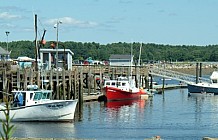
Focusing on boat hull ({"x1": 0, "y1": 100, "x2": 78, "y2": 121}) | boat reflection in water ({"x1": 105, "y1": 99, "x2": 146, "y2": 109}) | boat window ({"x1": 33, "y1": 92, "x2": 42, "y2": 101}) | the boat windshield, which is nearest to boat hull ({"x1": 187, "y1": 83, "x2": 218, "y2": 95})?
boat reflection in water ({"x1": 105, "y1": 99, "x2": 146, "y2": 109})

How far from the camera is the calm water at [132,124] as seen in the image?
3825cm

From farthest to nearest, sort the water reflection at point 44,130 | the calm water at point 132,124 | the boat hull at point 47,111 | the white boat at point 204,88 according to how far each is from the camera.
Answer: the white boat at point 204,88 → the boat hull at point 47,111 → the calm water at point 132,124 → the water reflection at point 44,130

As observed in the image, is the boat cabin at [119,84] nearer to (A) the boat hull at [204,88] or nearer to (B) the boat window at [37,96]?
(A) the boat hull at [204,88]

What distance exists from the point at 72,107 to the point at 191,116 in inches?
534

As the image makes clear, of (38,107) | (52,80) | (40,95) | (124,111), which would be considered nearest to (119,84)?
(124,111)

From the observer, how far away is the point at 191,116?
54562 mm

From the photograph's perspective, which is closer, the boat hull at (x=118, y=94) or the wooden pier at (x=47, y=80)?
the wooden pier at (x=47, y=80)

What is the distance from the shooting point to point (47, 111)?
1769 inches

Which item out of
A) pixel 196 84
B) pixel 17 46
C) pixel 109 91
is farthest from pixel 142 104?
pixel 17 46

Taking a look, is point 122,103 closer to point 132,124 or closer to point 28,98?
point 132,124

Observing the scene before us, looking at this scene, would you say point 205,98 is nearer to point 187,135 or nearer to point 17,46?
point 187,135

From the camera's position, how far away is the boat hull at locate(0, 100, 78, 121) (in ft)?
145

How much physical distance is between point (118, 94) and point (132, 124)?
27876 millimetres

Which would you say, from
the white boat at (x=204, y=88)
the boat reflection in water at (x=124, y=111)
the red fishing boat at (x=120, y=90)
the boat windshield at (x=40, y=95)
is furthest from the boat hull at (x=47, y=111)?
the white boat at (x=204, y=88)
